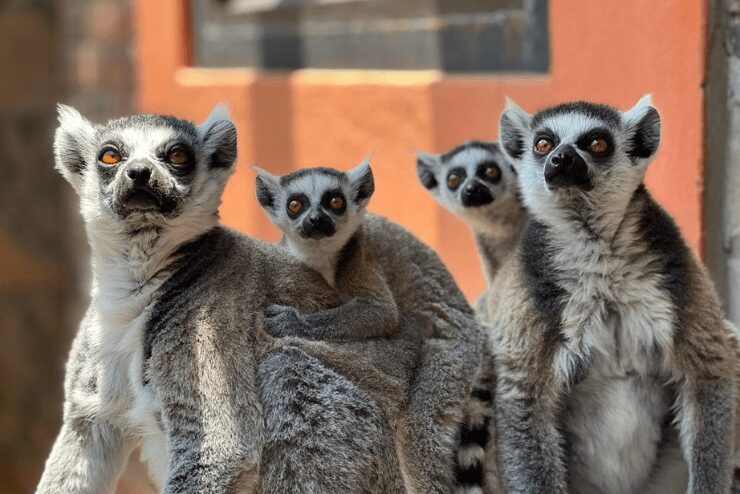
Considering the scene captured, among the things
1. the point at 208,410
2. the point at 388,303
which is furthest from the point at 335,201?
the point at 208,410

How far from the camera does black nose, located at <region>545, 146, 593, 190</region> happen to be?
2.77 meters

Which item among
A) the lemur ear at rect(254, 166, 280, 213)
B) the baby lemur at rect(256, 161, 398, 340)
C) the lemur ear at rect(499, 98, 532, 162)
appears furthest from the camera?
the lemur ear at rect(254, 166, 280, 213)

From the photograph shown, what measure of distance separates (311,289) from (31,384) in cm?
627

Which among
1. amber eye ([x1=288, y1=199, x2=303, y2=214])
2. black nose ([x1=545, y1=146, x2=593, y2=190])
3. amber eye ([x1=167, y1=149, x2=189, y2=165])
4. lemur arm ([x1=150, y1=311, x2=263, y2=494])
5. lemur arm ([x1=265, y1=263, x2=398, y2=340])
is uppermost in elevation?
amber eye ([x1=167, y1=149, x2=189, y2=165])

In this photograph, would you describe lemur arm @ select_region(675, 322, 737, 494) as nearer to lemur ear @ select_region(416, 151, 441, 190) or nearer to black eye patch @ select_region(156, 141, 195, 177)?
black eye patch @ select_region(156, 141, 195, 177)

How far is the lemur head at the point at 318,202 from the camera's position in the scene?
3.33m

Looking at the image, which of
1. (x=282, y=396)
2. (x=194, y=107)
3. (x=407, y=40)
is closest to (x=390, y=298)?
(x=282, y=396)

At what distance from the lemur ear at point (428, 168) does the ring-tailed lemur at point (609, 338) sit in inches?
46.7

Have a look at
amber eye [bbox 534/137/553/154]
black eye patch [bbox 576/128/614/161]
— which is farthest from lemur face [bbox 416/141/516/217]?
black eye patch [bbox 576/128/614/161]

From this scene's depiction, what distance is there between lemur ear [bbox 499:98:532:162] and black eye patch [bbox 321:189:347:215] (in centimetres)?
58

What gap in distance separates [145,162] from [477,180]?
149 centimetres

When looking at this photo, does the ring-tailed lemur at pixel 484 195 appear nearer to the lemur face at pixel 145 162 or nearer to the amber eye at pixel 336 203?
the amber eye at pixel 336 203

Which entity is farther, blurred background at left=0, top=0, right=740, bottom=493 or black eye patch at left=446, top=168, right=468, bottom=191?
black eye patch at left=446, top=168, right=468, bottom=191

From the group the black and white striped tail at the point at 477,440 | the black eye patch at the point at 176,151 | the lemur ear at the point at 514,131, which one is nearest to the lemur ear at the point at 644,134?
the lemur ear at the point at 514,131
